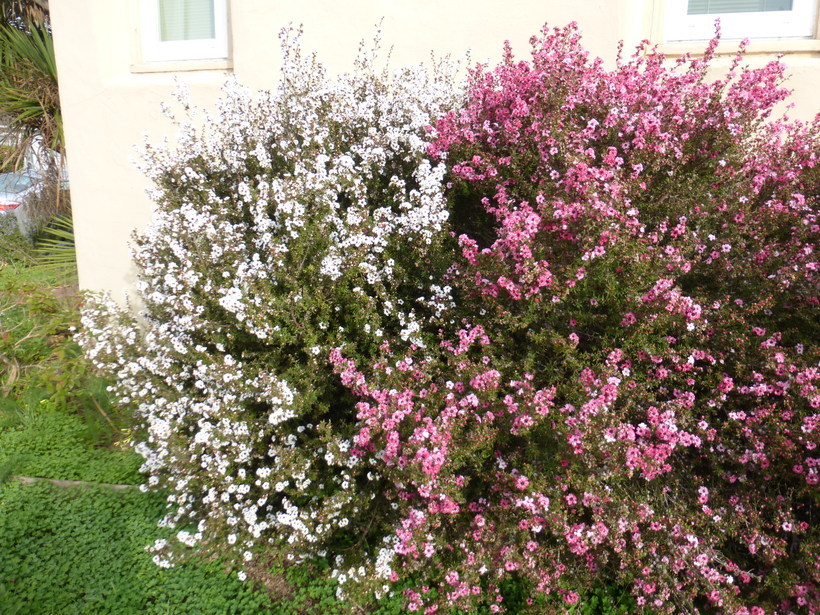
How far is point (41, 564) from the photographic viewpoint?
3059mm

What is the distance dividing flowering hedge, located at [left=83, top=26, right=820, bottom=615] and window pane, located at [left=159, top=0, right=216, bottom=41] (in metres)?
2.15

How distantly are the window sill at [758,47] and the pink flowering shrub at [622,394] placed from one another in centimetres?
135

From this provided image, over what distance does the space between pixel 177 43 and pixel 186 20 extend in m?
0.21

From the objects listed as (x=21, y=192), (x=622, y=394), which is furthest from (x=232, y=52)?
(x=21, y=192)

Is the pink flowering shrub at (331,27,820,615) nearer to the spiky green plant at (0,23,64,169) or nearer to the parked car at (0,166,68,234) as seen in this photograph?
the spiky green plant at (0,23,64,169)

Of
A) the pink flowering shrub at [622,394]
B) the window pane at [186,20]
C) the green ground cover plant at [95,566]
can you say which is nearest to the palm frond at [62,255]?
the window pane at [186,20]

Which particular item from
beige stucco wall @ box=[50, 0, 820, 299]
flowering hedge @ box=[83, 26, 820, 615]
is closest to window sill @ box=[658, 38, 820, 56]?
beige stucco wall @ box=[50, 0, 820, 299]

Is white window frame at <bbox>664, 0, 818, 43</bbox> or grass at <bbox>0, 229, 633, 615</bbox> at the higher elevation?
white window frame at <bbox>664, 0, 818, 43</bbox>

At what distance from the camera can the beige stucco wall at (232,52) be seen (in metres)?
4.23

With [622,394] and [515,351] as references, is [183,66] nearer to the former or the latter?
[515,351]

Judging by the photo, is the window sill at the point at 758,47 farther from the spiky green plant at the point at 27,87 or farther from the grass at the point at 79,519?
the spiky green plant at the point at 27,87

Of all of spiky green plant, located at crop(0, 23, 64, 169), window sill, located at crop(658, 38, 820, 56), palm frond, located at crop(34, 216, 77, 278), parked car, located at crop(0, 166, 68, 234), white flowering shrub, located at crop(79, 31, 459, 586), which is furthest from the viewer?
parked car, located at crop(0, 166, 68, 234)

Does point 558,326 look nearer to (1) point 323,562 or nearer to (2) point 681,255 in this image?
(2) point 681,255

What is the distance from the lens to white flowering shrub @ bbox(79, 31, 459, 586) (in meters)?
2.79
